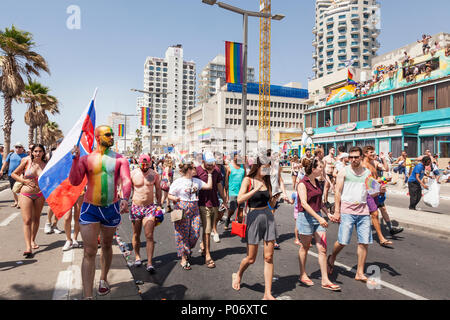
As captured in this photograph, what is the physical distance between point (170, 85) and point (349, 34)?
8751cm

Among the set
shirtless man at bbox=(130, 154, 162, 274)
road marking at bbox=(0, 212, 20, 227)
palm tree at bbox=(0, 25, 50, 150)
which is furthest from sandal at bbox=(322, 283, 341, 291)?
palm tree at bbox=(0, 25, 50, 150)

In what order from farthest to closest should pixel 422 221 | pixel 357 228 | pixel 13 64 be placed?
1. pixel 13 64
2. pixel 422 221
3. pixel 357 228

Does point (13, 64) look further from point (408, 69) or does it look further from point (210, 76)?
point (210, 76)

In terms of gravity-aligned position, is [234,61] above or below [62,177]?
above

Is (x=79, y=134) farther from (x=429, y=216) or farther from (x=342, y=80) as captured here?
(x=342, y=80)

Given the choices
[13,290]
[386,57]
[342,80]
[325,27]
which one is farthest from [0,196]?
[325,27]

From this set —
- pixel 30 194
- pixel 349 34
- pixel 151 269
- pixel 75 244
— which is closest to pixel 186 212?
pixel 151 269

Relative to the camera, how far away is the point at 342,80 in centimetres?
5372

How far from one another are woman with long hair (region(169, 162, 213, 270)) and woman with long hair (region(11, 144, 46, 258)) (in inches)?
100

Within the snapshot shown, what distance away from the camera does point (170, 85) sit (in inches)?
6117

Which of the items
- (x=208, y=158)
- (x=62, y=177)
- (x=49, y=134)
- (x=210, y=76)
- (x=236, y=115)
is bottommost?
(x=62, y=177)

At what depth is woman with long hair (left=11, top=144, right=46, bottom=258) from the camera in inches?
212

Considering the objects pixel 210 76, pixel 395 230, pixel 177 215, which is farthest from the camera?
pixel 210 76
